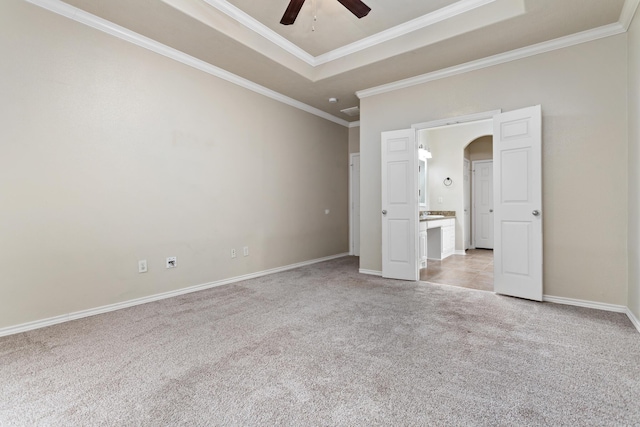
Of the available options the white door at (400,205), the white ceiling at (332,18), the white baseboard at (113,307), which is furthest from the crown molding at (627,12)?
the white baseboard at (113,307)

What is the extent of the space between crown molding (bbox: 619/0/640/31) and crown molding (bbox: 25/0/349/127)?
13.2ft

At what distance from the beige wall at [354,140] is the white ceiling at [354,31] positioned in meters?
2.24

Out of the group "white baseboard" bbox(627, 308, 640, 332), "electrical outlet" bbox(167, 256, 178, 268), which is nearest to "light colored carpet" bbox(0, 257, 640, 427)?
"white baseboard" bbox(627, 308, 640, 332)

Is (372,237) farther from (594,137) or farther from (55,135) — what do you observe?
(55,135)

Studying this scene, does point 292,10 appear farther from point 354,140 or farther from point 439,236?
point 439,236

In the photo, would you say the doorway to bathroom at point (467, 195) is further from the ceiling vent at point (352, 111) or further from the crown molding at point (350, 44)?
the crown molding at point (350, 44)

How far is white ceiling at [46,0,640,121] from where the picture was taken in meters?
2.93

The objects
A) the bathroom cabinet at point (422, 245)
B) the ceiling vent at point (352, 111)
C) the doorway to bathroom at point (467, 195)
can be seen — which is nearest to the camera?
the bathroom cabinet at point (422, 245)

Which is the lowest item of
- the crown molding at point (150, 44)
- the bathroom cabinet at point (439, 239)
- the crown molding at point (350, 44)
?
the bathroom cabinet at point (439, 239)

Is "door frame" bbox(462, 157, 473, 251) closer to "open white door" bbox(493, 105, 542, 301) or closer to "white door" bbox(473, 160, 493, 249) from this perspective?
"white door" bbox(473, 160, 493, 249)

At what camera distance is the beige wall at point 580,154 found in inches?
122

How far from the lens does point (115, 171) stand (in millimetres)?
3211

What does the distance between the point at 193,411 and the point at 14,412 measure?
2.97 feet

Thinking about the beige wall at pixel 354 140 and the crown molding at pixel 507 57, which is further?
the beige wall at pixel 354 140
